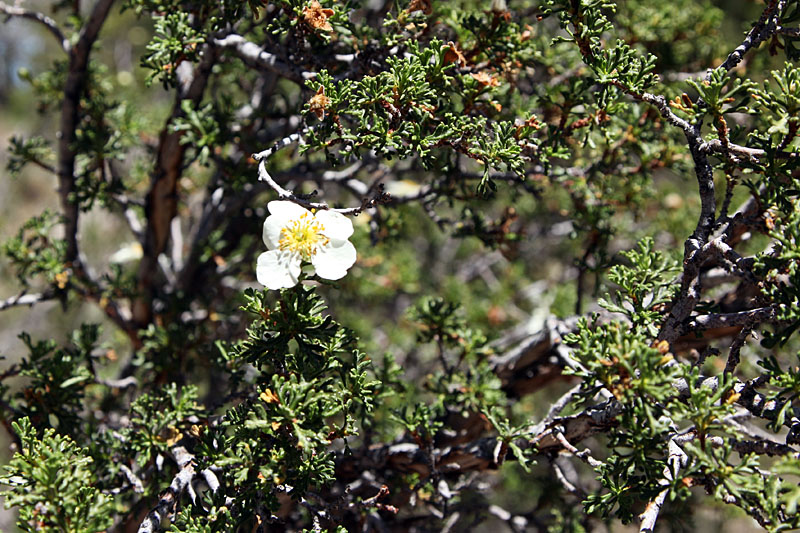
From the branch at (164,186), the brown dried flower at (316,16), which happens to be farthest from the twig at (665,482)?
the branch at (164,186)

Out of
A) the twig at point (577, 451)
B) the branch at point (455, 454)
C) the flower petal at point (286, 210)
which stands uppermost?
the flower petal at point (286, 210)

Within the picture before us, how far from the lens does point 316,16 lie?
152 centimetres

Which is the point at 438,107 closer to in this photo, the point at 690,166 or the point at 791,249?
the point at 791,249

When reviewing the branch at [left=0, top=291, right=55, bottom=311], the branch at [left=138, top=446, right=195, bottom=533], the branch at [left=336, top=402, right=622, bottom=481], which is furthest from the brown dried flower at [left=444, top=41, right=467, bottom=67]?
the branch at [left=0, top=291, right=55, bottom=311]

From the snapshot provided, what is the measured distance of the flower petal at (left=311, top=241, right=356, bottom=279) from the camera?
4.64 ft

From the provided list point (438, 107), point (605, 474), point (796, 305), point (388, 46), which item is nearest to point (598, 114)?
point (438, 107)

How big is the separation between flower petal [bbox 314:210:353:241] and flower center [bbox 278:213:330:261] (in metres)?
0.01

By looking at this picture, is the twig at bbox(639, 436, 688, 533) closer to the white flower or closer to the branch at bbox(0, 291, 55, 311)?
the white flower

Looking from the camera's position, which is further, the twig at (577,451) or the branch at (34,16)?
the branch at (34,16)

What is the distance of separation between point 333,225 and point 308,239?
0.23ft

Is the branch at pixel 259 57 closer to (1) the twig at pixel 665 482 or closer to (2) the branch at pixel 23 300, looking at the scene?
(2) the branch at pixel 23 300

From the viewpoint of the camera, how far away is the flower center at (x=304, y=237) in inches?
55.3

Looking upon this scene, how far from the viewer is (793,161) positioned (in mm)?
1344

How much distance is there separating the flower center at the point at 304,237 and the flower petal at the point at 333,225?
0.4 inches
